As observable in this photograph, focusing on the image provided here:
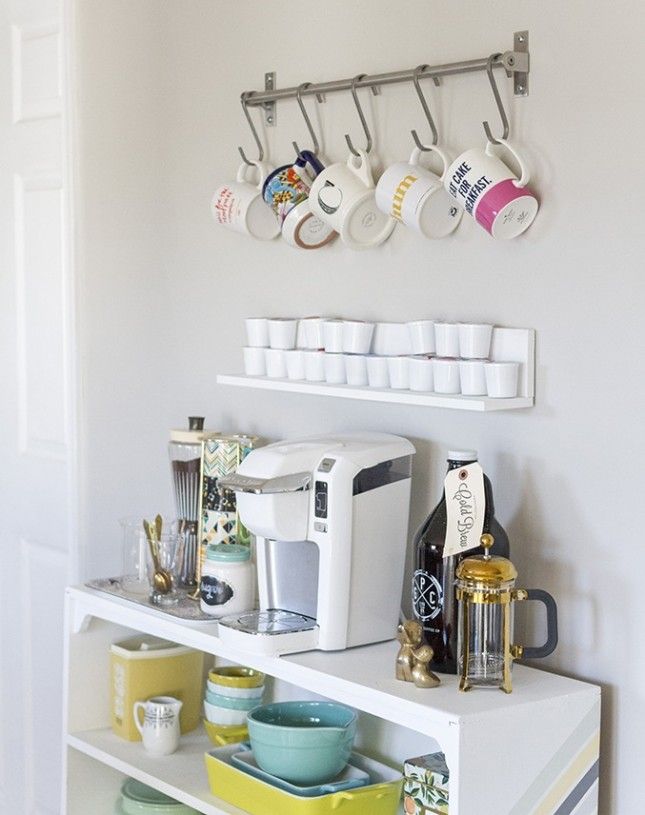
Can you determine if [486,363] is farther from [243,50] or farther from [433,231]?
[243,50]

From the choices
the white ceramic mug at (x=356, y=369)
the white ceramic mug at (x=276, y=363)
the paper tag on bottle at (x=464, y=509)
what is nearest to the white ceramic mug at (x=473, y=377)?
the paper tag on bottle at (x=464, y=509)

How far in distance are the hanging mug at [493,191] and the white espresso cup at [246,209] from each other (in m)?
0.52

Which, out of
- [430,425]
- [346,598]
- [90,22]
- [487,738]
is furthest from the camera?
[90,22]

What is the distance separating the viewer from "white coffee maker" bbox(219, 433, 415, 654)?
186 cm

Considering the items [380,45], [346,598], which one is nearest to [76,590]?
[346,598]

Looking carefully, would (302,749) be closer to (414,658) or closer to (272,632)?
(272,632)

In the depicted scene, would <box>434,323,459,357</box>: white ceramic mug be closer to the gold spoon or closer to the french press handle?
the french press handle

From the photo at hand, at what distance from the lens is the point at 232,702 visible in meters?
2.26

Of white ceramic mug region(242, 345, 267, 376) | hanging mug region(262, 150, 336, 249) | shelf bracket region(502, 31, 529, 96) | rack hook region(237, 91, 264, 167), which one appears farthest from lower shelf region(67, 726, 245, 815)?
shelf bracket region(502, 31, 529, 96)

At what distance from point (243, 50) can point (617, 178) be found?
91 cm

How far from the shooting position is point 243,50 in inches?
91.1

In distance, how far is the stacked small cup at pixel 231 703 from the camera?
2254 millimetres

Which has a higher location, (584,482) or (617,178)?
(617,178)

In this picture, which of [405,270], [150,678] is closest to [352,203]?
[405,270]
